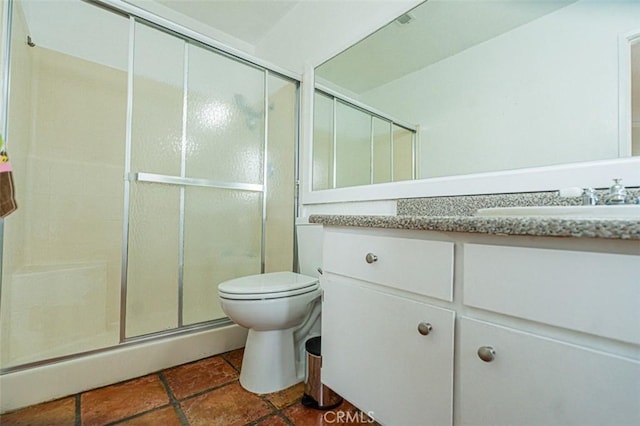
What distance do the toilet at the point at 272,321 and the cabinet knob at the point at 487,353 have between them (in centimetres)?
81

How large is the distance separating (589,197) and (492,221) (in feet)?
1.43

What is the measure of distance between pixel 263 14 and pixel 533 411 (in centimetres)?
267

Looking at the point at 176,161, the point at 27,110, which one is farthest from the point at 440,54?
the point at 27,110

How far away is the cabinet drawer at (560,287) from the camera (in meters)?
0.43

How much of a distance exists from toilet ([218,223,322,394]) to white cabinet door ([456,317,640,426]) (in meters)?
0.78

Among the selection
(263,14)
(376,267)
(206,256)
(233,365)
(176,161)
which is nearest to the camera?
(376,267)

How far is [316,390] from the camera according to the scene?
1153 mm

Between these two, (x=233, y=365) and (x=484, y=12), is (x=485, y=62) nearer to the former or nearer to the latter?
(x=484, y=12)

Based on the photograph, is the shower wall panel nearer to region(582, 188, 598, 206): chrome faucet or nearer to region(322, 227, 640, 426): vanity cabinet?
region(322, 227, 640, 426): vanity cabinet

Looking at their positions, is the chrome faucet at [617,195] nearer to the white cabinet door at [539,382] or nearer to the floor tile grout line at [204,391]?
the white cabinet door at [539,382]

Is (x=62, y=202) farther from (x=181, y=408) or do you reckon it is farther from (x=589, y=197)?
(x=589, y=197)

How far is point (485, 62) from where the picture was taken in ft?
3.69

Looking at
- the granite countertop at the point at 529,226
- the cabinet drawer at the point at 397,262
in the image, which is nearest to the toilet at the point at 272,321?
the cabinet drawer at the point at 397,262

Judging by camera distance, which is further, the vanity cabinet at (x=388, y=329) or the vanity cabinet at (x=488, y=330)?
the vanity cabinet at (x=388, y=329)
